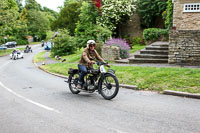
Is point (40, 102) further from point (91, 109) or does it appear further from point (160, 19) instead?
point (160, 19)

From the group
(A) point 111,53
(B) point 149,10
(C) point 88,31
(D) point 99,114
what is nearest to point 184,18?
(A) point 111,53

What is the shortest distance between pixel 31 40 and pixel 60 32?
2229 inches

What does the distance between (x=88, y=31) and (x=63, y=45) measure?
9253 millimetres

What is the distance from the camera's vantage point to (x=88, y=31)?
23188 millimetres

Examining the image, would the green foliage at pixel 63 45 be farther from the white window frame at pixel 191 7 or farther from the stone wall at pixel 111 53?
the white window frame at pixel 191 7

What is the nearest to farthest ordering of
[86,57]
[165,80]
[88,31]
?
[86,57]
[165,80]
[88,31]

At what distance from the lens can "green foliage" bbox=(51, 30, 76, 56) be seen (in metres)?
31.5

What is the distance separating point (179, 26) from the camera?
19703 millimetres

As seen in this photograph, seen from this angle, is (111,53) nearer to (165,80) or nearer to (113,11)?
(165,80)

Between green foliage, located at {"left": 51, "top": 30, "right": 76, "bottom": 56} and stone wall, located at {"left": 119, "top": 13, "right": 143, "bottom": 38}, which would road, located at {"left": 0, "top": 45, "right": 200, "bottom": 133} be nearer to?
green foliage, located at {"left": 51, "top": 30, "right": 76, "bottom": 56}

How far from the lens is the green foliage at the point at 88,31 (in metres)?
22.6

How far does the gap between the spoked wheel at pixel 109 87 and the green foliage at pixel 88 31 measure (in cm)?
1409

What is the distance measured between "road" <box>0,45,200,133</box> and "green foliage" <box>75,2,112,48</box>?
14420mm

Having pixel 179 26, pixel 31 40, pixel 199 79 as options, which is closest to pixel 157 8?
pixel 179 26
